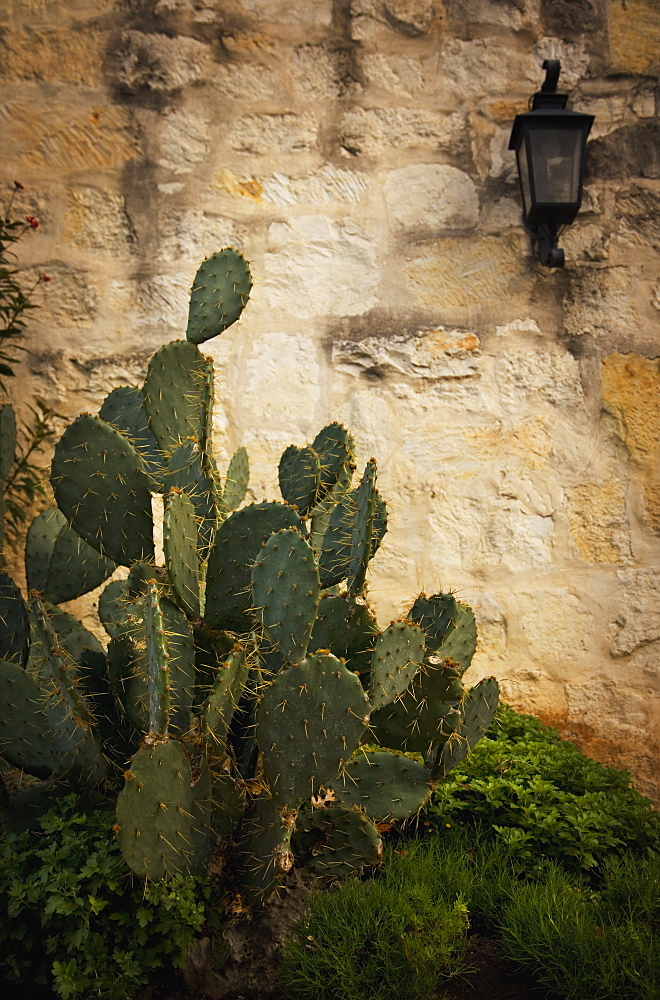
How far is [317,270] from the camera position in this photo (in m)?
3.06

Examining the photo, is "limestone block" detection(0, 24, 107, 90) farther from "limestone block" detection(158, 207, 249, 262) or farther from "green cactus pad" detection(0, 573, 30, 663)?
"green cactus pad" detection(0, 573, 30, 663)

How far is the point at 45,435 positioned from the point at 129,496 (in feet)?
3.04

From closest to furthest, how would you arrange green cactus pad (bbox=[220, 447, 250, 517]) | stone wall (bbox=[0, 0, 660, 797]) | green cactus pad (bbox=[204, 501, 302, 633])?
1. green cactus pad (bbox=[204, 501, 302, 633])
2. green cactus pad (bbox=[220, 447, 250, 517])
3. stone wall (bbox=[0, 0, 660, 797])

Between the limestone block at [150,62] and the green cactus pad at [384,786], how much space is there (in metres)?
2.43

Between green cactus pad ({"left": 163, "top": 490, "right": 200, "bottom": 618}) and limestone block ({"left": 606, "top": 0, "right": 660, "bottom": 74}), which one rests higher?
limestone block ({"left": 606, "top": 0, "right": 660, "bottom": 74})

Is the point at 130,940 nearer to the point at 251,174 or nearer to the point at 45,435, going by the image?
the point at 45,435

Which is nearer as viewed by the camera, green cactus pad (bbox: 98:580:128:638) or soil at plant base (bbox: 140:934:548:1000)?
soil at plant base (bbox: 140:934:548:1000)

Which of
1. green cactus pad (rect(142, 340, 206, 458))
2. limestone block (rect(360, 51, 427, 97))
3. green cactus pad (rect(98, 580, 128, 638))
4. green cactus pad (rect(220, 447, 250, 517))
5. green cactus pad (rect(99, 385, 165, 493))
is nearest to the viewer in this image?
green cactus pad (rect(142, 340, 206, 458))

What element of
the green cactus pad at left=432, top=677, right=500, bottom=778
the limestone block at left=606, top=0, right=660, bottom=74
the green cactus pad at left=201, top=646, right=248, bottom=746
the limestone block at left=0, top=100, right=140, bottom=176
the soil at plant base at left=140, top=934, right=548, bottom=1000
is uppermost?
the limestone block at left=606, top=0, right=660, bottom=74

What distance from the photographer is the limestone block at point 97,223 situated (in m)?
3.04

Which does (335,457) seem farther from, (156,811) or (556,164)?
(556,164)

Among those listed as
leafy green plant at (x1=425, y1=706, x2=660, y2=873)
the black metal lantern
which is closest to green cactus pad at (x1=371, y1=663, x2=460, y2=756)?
leafy green plant at (x1=425, y1=706, x2=660, y2=873)

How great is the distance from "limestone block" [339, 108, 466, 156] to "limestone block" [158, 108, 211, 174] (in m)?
0.51

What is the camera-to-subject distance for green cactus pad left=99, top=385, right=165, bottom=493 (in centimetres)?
226
